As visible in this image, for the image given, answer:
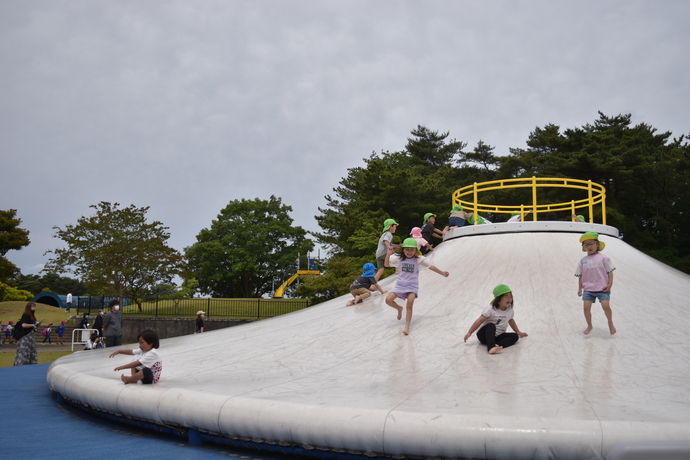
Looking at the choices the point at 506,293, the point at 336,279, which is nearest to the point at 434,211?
the point at 336,279

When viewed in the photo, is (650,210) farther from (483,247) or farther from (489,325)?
(489,325)

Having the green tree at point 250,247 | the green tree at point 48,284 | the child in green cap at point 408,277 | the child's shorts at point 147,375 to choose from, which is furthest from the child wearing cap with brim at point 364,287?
the green tree at point 48,284

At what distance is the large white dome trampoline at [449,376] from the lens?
4.07 metres

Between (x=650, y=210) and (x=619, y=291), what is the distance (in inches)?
1184

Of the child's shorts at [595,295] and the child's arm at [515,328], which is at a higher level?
the child's shorts at [595,295]

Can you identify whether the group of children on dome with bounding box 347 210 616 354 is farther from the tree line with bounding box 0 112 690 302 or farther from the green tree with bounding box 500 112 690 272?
the green tree with bounding box 500 112 690 272

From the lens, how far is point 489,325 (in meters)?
6.61

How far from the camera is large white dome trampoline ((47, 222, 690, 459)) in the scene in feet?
13.4

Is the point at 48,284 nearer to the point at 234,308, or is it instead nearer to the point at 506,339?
the point at 234,308

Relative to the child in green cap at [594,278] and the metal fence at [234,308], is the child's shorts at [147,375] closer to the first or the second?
the child in green cap at [594,278]

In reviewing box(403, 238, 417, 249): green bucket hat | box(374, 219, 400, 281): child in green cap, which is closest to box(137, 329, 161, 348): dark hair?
box(403, 238, 417, 249): green bucket hat

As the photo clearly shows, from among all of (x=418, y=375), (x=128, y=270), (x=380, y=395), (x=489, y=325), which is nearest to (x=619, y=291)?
(x=489, y=325)

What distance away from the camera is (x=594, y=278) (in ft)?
22.0

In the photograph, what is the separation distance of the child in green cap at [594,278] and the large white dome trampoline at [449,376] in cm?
36
